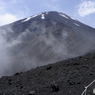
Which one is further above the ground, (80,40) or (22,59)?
(80,40)

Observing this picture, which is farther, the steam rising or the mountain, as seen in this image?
the mountain

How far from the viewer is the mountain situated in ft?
169

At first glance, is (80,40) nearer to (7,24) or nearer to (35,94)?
(7,24)

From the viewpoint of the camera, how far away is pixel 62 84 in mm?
8742

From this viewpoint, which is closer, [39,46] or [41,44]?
[39,46]

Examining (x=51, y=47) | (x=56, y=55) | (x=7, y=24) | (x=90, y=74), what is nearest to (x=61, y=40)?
(x=51, y=47)

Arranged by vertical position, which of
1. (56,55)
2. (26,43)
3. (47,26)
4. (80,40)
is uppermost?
(47,26)

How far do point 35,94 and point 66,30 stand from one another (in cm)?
5872

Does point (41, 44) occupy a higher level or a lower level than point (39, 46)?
higher

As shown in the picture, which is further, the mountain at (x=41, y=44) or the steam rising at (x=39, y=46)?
the mountain at (x=41, y=44)

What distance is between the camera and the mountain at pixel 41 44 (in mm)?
51438

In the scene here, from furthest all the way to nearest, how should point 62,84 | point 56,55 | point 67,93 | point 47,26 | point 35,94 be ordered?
point 47,26, point 56,55, point 62,84, point 35,94, point 67,93

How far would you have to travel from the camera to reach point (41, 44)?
61281 millimetres

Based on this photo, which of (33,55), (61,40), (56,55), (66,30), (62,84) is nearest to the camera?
(62,84)
